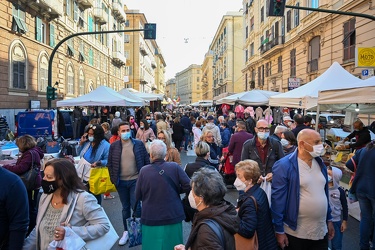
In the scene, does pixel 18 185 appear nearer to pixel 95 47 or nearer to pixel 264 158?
pixel 264 158

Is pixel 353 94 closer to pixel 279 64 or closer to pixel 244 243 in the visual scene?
pixel 244 243

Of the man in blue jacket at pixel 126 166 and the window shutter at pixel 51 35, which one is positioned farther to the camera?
the window shutter at pixel 51 35

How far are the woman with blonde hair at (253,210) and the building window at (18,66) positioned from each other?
717 inches

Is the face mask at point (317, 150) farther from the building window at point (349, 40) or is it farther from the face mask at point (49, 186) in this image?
the building window at point (349, 40)

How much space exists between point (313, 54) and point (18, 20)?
18437 millimetres

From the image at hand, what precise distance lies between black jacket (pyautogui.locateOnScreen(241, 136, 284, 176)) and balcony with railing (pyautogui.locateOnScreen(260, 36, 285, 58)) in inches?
999

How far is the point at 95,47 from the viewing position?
1362 inches

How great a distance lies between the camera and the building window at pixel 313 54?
72.9ft

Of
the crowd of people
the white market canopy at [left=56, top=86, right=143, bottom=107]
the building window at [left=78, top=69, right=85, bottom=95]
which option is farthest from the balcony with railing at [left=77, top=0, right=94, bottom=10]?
the crowd of people

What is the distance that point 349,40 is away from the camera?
59.3 ft

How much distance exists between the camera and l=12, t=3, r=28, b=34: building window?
18.2 metres

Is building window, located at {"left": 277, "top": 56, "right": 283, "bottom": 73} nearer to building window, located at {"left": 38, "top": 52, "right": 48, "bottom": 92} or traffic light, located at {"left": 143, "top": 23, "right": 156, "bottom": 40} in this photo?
traffic light, located at {"left": 143, "top": 23, "right": 156, "bottom": 40}

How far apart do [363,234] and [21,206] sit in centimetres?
438

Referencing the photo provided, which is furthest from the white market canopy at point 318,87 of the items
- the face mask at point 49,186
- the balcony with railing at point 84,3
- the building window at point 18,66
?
the balcony with railing at point 84,3
